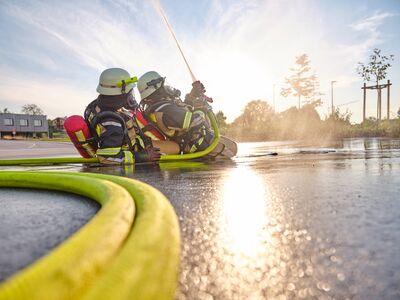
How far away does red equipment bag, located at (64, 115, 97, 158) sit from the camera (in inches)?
167

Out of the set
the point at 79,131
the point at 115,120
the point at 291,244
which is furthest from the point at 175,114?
the point at 291,244

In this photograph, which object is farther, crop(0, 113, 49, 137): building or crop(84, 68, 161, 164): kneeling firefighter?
crop(0, 113, 49, 137): building

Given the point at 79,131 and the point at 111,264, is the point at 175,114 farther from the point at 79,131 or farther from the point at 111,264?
the point at 111,264

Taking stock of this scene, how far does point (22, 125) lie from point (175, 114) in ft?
218

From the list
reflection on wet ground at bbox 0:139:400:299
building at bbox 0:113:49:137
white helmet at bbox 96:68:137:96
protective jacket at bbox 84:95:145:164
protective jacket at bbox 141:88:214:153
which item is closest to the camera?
reflection on wet ground at bbox 0:139:400:299

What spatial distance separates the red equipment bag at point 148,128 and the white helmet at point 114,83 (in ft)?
2.41

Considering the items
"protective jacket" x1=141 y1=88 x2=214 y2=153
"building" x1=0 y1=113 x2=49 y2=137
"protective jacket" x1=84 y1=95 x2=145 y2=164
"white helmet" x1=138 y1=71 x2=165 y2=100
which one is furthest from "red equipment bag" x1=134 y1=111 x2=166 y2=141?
"building" x1=0 y1=113 x2=49 y2=137

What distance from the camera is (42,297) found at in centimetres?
46

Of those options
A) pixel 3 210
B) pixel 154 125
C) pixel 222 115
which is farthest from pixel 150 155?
pixel 222 115

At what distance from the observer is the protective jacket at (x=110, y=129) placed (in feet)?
13.3

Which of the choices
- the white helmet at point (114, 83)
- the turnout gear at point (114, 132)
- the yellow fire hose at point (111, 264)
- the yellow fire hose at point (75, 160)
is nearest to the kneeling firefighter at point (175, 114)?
the yellow fire hose at point (75, 160)

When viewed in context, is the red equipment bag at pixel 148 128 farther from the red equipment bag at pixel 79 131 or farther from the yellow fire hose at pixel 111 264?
the yellow fire hose at pixel 111 264

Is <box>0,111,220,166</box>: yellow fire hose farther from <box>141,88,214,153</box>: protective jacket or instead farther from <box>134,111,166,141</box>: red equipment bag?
<box>134,111,166,141</box>: red equipment bag

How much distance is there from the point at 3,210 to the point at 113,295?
1254mm
